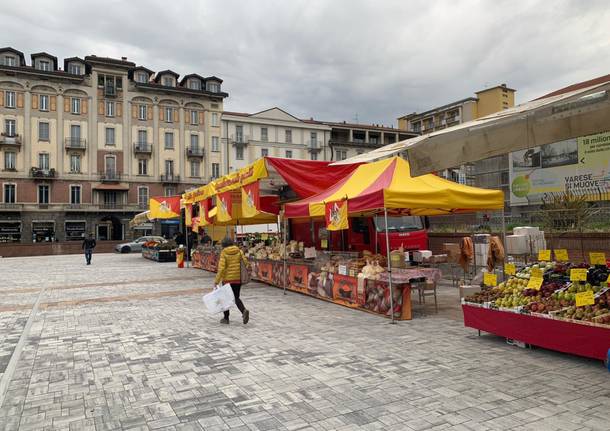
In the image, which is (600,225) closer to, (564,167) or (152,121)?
(564,167)

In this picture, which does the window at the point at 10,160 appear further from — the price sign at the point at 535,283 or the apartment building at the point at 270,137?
the price sign at the point at 535,283

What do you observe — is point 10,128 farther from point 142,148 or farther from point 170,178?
point 170,178

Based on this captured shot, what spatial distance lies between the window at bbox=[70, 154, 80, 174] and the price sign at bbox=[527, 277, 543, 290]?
170 ft

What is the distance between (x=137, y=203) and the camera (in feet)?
170

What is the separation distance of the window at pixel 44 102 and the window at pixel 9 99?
243 centimetres

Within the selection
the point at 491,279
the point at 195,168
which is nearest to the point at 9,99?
the point at 195,168

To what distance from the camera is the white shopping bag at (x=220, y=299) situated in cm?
771

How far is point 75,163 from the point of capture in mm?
49406

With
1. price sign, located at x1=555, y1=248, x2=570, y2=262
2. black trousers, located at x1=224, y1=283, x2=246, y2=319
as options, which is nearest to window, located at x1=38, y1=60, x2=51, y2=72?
black trousers, located at x1=224, y1=283, x2=246, y2=319

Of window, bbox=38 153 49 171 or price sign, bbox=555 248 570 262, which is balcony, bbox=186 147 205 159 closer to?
window, bbox=38 153 49 171

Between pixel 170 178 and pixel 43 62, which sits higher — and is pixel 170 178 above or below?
below

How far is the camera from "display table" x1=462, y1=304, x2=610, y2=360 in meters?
5.05

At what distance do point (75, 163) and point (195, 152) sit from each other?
43.5 feet

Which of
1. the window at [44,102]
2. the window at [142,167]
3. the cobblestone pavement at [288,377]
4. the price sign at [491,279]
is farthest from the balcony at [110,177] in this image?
the price sign at [491,279]
